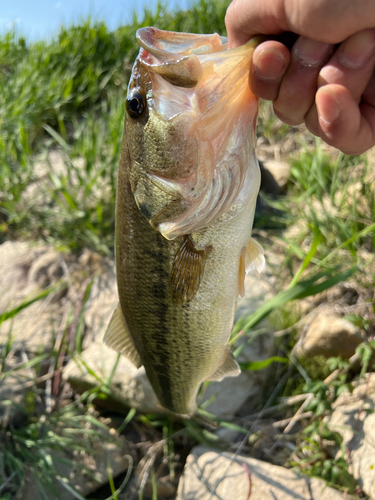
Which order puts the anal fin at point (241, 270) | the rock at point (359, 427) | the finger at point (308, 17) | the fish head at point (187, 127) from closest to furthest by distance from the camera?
the finger at point (308, 17) → the fish head at point (187, 127) → the anal fin at point (241, 270) → the rock at point (359, 427)

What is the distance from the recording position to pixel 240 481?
2.20 m

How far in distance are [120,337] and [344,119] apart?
51.2 inches

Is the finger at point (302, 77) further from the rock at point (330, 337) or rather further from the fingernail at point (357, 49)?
the rock at point (330, 337)

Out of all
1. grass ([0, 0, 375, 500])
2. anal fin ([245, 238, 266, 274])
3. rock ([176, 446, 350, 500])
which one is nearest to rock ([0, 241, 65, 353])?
grass ([0, 0, 375, 500])

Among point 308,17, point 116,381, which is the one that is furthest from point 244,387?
point 308,17

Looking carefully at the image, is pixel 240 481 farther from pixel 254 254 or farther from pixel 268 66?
pixel 268 66

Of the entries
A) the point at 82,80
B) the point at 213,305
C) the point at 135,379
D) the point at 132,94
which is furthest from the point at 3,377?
the point at 82,80

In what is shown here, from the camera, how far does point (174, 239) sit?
1.44 meters

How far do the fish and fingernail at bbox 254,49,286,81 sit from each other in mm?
54

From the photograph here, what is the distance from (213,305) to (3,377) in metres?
1.74

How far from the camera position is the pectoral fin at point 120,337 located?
1801mm

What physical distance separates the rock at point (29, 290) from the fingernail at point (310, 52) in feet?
8.07

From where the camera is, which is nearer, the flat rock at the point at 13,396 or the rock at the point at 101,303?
the flat rock at the point at 13,396

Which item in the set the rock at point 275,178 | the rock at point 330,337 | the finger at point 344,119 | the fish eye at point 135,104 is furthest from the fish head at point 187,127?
the rock at point 275,178
